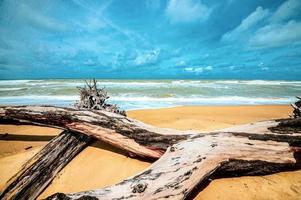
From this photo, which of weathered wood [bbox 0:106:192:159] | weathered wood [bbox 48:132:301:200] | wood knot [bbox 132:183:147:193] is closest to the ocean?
weathered wood [bbox 0:106:192:159]

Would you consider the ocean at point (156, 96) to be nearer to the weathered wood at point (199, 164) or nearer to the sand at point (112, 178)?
the sand at point (112, 178)

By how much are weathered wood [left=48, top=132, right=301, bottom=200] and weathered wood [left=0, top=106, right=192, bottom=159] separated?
0.46 metres

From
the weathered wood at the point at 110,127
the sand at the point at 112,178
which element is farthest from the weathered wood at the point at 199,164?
the weathered wood at the point at 110,127

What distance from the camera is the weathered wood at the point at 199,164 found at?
8.11ft

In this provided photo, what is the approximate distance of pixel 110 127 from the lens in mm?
3748

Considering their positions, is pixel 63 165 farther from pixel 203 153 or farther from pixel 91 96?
pixel 203 153

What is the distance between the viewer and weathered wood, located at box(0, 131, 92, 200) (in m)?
3.13

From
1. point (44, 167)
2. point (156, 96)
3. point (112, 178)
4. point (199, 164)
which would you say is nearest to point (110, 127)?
point (112, 178)

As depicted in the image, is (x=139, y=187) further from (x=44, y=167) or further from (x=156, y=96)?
(x=156, y=96)

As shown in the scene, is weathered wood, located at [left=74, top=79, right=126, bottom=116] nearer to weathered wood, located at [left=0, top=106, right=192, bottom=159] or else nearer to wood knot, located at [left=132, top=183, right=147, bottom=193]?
weathered wood, located at [left=0, top=106, right=192, bottom=159]

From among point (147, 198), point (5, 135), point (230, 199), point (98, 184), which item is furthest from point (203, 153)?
point (5, 135)

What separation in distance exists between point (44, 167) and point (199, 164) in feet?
7.53

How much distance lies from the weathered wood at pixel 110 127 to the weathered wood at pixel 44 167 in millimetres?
301

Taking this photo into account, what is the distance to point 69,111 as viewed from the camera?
12.5 feet
